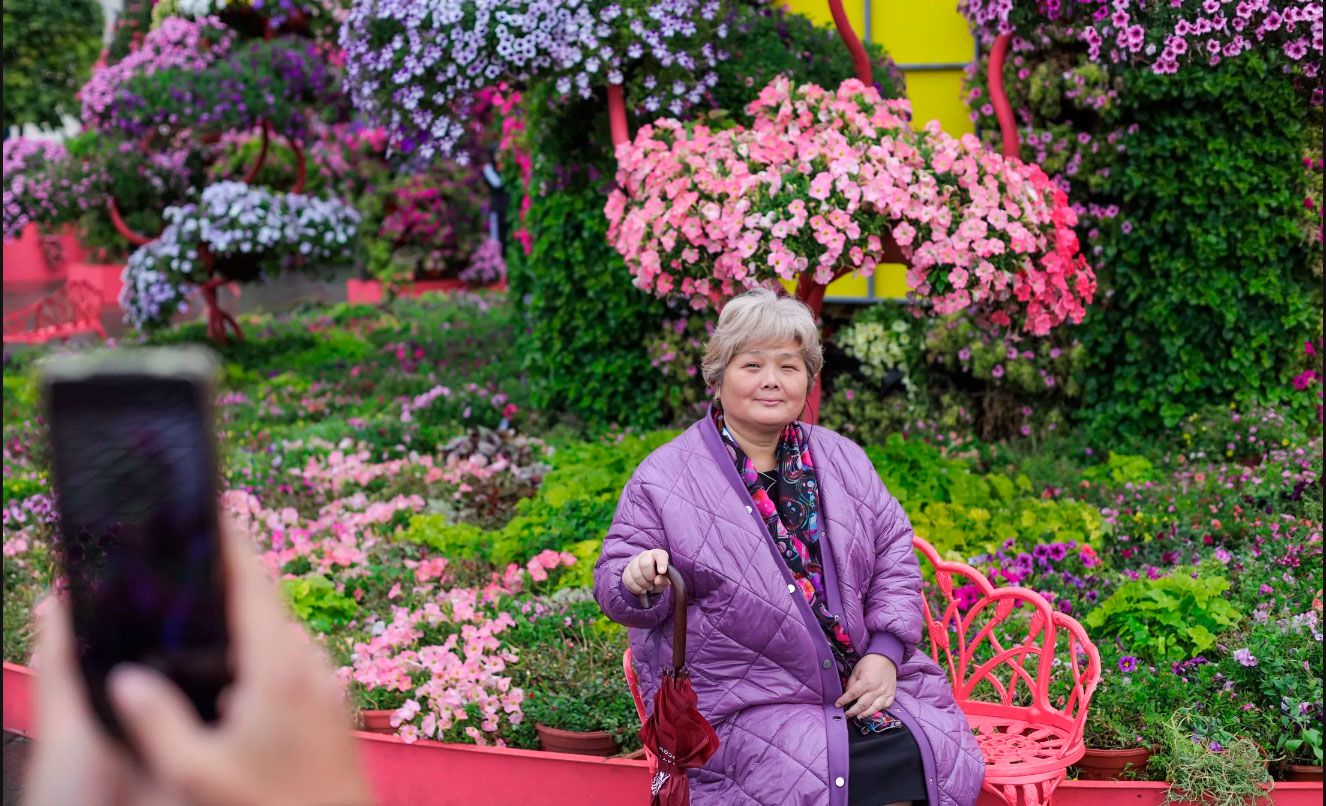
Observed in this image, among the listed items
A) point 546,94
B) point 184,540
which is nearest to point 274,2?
point 546,94

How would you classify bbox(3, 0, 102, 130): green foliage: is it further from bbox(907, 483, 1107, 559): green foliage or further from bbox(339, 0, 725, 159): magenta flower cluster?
bbox(907, 483, 1107, 559): green foliage

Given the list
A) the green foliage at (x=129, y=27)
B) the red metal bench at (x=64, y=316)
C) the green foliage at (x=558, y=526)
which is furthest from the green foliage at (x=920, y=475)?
the green foliage at (x=129, y=27)

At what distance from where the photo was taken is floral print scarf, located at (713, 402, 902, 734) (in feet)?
8.39

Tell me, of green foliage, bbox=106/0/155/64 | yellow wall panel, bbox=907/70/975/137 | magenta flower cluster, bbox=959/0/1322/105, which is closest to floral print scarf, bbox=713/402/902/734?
magenta flower cluster, bbox=959/0/1322/105

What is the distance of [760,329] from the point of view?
2.63 meters

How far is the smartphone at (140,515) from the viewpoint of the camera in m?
0.54

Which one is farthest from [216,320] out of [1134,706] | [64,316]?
[1134,706]

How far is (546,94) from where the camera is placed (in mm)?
5906

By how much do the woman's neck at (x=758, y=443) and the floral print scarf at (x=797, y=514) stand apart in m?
0.01

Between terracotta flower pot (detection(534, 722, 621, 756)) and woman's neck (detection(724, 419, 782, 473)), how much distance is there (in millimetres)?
983

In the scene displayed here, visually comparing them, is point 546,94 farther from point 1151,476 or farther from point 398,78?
point 1151,476

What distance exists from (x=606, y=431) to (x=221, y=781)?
5.90m

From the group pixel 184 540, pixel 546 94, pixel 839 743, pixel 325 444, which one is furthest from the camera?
pixel 325 444

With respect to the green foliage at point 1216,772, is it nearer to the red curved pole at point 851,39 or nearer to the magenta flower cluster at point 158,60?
the red curved pole at point 851,39
